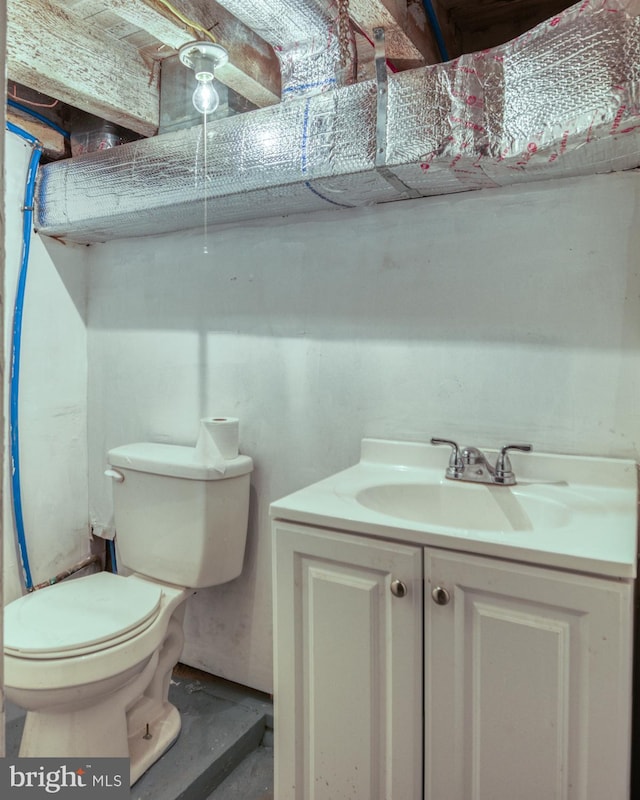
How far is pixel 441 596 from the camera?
924 mm

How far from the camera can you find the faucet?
1.22 m

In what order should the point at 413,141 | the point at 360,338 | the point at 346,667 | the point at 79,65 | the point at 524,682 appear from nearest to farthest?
the point at 524,682 → the point at 346,667 → the point at 413,141 → the point at 79,65 → the point at 360,338

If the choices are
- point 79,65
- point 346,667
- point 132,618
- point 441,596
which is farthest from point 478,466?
point 79,65

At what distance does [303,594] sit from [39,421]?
4.11 ft

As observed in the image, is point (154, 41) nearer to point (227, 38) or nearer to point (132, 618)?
point (227, 38)

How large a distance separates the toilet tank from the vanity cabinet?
0.49m

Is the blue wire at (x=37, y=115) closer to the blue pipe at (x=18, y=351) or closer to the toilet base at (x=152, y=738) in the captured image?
the blue pipe at (x=18, y=351)

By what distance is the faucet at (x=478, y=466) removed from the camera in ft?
4.01

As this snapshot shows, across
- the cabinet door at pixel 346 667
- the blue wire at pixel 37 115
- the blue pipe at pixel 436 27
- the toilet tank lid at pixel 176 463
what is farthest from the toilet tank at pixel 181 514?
the blue pipe at pixel 436 27

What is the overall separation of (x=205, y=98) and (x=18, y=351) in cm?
99

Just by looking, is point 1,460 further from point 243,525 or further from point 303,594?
point 243,525

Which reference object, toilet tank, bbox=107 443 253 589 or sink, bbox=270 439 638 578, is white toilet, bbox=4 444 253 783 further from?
sink, bbox=270 439 638 578

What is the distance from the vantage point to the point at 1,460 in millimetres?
417

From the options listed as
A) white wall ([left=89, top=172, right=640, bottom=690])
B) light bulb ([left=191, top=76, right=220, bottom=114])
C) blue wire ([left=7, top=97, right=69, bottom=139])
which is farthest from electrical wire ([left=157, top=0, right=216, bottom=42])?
blue wire ([left=7, top=97, right=69, bottom=139])
